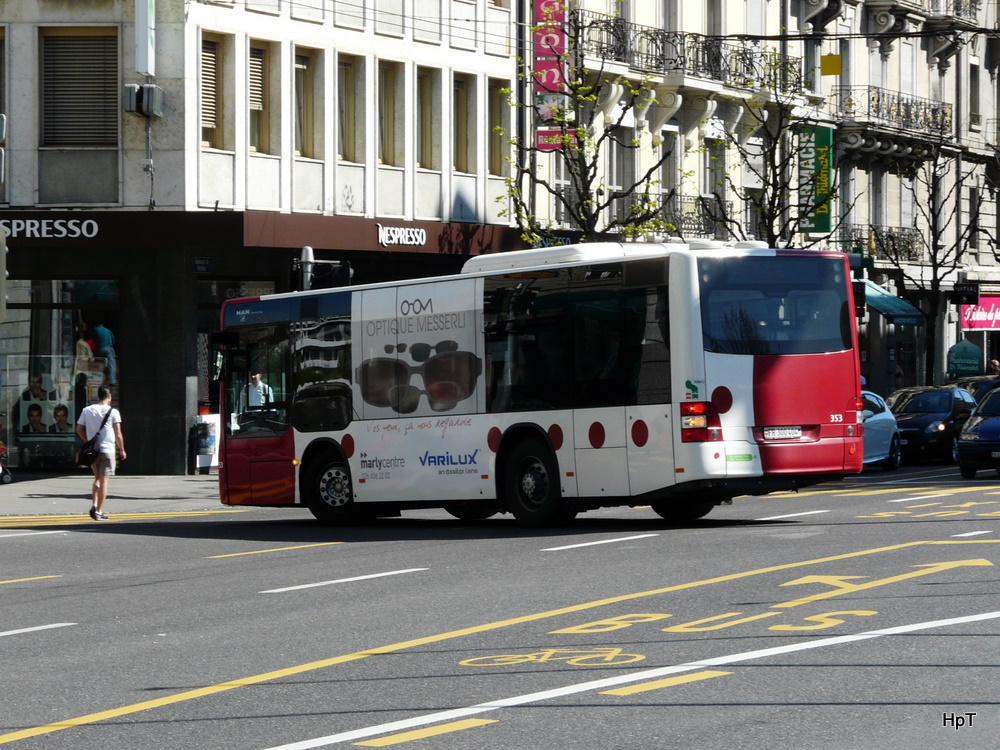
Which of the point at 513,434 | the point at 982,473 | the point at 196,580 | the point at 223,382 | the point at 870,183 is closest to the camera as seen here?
the point at 196,580

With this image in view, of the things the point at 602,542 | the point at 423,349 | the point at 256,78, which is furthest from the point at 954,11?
the point at 602,542

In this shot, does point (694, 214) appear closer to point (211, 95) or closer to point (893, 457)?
point (893, 457)

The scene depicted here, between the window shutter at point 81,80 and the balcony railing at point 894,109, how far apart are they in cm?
2439

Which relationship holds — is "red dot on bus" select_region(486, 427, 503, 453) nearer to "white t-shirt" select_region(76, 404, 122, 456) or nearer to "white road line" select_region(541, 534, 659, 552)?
"white road line" select_region(541, 534, 659, 552)

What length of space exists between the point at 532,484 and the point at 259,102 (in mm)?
16066

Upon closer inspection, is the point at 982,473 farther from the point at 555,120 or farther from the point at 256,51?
the point at 256,51

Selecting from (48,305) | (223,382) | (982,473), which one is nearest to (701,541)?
(223,382)

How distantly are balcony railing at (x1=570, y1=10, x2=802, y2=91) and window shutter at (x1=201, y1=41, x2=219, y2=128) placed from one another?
8.73 metres

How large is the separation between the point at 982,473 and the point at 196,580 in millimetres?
20265

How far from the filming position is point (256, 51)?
32719mm

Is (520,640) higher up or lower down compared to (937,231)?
lower down

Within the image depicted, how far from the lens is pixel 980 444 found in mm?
28203

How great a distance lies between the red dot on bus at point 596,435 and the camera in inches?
710

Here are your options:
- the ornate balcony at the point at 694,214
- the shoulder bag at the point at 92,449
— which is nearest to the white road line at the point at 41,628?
the shoulder bag at the point at 92,449
